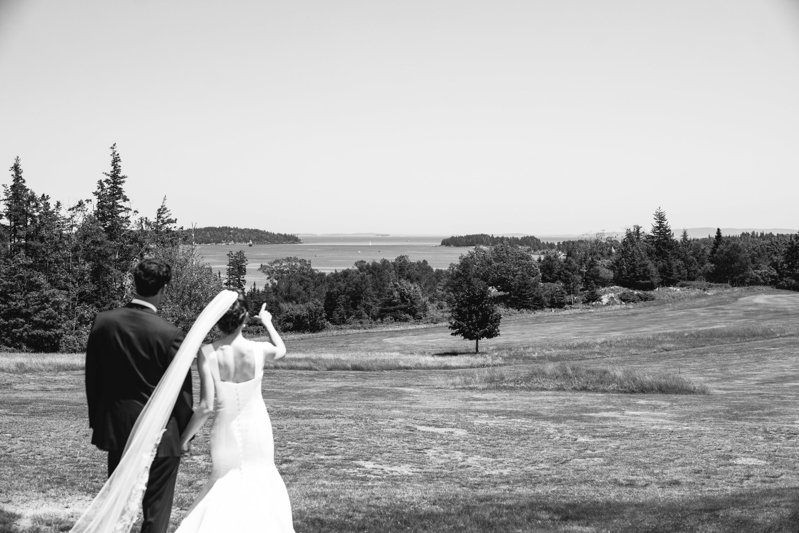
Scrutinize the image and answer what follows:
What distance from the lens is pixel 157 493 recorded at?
259 inches

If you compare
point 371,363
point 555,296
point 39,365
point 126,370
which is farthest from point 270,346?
point 555,296

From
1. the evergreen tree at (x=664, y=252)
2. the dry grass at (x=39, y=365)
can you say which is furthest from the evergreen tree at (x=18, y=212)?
the evergreen tree at (x=664, y=252)

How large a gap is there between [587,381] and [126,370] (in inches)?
1251

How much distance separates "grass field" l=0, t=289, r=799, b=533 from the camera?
33.3 feet

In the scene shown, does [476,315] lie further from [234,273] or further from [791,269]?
[791,269]

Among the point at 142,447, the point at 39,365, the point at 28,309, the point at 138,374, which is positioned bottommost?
the point at 39,365

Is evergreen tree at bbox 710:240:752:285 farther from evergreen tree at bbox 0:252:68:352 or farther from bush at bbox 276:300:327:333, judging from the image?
evergreen tree at bbox 0:252:68:352

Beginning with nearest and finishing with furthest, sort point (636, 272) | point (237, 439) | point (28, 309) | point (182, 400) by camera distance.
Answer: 1. point (182, 400)
2. point (237, 439)
3. point (28, 309)
4. point (636, 272)

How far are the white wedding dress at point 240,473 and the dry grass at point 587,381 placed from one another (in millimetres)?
29533

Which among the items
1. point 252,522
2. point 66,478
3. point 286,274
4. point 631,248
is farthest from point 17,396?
point 286,274

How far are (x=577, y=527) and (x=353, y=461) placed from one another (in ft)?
21.8

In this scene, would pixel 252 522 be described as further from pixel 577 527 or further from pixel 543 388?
pixel 543 388

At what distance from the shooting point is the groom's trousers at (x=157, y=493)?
651 cm

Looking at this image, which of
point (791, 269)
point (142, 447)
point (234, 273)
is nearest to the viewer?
point (142, 447)
